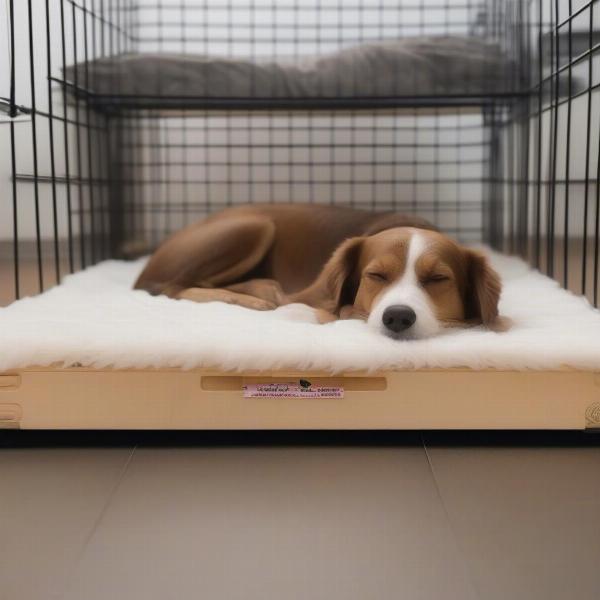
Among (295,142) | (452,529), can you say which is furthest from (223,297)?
(295,142)

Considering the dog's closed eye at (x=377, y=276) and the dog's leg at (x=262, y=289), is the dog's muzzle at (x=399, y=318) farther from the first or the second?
the dog's leg at (x=262, y=289)

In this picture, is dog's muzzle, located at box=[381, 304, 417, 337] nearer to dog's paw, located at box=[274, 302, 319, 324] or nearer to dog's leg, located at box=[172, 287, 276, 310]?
dog's paw, located at box=[274, 302, 319, 324]

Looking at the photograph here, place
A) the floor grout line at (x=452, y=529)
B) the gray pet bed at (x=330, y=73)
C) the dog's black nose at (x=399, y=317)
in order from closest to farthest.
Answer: the floor grout line at (x=452, y=529) → the dog's black nose at (x=399, y=317) → the gray pet bed at (x=330, y=73)

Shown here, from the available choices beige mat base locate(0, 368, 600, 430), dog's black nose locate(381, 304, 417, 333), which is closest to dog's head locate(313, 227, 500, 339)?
dog's black nose locate(381, 304, 417, 333)

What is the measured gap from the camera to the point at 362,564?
0.92m

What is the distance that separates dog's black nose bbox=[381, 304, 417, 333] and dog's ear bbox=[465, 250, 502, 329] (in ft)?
0.73

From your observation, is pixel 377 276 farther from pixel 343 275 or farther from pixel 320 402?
pixel 320 402

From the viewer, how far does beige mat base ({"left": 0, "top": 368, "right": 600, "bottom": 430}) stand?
1.31 m

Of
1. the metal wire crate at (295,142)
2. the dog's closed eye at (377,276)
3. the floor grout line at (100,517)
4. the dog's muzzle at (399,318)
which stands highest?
the metal wire crate at (295,142)

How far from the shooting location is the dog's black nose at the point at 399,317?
1.42m

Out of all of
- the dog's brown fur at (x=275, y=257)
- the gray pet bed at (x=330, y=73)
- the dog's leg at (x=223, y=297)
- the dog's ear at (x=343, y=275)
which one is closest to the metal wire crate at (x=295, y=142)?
the gray pet bed at (x=330, y=73)

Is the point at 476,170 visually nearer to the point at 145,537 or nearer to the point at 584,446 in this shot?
the point at 584,446

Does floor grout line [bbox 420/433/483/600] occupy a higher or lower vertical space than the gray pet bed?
lower

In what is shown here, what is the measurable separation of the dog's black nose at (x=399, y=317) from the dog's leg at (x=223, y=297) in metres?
0.52
